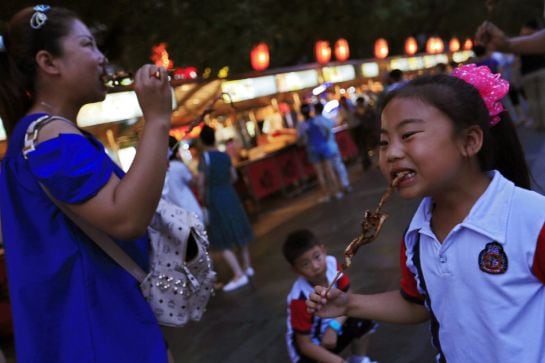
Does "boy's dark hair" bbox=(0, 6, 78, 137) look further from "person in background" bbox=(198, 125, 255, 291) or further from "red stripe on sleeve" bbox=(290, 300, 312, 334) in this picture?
"person in background" bbox=(198, 125, 255, 291)

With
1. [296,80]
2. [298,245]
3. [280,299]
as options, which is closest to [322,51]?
[296,80]

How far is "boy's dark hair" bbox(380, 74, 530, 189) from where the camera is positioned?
1577 mm

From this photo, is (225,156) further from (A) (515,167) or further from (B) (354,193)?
(A) (515,167)

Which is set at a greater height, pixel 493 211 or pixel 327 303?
pixel 493 211

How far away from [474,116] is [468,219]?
0.96ft

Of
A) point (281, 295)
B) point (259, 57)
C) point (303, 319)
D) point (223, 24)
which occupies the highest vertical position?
point (223, 24)

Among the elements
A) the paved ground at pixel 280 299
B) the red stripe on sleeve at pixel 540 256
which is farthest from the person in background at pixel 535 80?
the red stripe on sleeve at pixel 540 256

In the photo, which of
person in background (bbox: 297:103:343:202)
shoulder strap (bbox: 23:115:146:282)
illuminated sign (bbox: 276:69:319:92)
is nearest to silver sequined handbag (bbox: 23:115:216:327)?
shoulder strap (bbox: 23:115:146:282)

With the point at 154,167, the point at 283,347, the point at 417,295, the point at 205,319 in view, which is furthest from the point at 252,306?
the point at 154,167

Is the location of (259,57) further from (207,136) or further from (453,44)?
(453,44)

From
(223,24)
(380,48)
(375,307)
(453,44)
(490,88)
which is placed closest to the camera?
(490,88)

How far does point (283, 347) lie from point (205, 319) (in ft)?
4.42

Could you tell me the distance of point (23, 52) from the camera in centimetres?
173

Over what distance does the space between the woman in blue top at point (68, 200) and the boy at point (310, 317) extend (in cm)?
166
